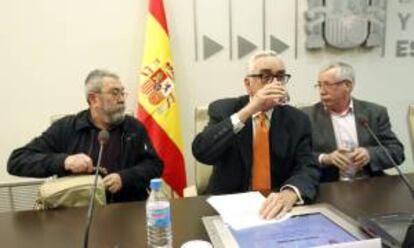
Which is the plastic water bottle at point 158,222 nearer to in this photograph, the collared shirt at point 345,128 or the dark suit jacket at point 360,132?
the dark suit jacket at point 360,132

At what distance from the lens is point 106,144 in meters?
1.92

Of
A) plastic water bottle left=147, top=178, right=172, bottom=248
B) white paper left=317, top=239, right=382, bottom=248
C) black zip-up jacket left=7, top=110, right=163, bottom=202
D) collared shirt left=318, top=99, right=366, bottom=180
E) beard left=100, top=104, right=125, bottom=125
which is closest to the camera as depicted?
white paper left=317, top=239, right=382, bottom=248

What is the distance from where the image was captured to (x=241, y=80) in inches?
117

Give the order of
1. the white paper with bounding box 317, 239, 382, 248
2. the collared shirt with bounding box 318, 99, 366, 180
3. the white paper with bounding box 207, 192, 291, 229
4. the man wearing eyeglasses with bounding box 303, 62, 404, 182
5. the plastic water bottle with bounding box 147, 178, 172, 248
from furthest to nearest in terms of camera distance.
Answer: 1. the collared shirt with bounding box 318, 99, 366, 180
2. the man wearing eyeglasses with bounding box 303, 62, 404, 182
3. the white paper with bounding box 207, 192, 291, 229
4. the plastic water bottle with bounding box 147, 178, 172, 248
5. the white paper with bounding box 317, 239, 382, 248

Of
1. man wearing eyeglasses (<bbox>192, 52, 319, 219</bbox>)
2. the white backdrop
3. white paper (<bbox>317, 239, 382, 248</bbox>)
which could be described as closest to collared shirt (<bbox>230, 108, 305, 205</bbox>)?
man wearing eyeglasses (<bbox>192, 52, 319, 219</bbox>)

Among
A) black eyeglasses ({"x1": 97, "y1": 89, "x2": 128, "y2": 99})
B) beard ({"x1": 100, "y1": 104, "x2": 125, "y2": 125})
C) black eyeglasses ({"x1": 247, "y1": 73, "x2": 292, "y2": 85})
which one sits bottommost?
beard ({"x1": 100, "y1": 104, "x2": 125, "y2": 125})

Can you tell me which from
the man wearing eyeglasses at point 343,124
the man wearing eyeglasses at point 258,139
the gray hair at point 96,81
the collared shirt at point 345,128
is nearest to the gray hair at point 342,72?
the man wearing eyeglasses at point 343,124

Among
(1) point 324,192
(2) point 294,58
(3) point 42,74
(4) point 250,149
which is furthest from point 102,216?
(2) point 294,58

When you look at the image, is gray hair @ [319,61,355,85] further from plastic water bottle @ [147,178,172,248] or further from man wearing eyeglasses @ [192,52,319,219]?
plastic water bottle @ [147,178,172,248]

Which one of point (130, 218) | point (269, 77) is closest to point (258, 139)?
Result: point (269, 77)

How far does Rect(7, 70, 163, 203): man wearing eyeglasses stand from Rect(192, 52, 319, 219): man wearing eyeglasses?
0.35 metres

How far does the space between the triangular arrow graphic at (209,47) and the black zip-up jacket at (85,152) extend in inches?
38.9

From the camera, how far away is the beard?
6.47 feet

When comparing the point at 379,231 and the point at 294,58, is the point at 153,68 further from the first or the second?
the point at 379,231
